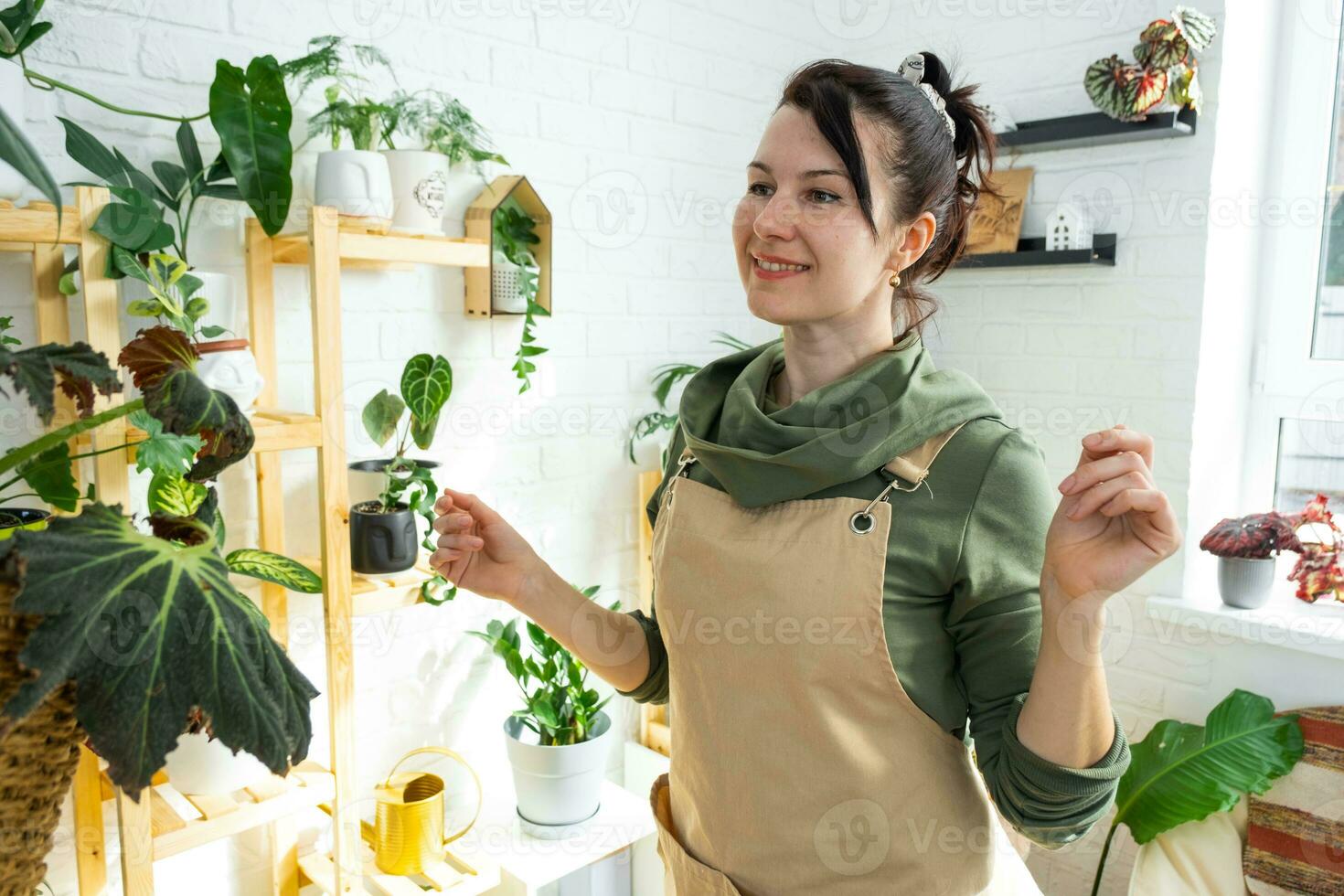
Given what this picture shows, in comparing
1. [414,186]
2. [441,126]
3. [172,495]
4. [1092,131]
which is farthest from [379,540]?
[1092,131]

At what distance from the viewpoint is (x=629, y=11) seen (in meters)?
2.13

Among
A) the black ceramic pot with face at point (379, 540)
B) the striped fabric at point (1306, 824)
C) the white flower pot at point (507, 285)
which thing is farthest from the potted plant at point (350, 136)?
the striped fabric at point (1306, 824)

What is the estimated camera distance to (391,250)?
61.1 inches

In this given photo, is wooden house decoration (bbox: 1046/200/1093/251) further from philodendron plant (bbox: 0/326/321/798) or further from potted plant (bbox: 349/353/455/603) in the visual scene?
philodendron plant (bbox: 0/326/321/798)

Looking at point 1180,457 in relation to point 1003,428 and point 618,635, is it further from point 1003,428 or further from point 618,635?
point 618,635

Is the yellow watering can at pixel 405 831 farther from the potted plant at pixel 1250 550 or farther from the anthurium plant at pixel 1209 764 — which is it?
the potted plant at pixel 1250 550

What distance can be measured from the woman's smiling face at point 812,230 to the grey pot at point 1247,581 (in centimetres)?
133

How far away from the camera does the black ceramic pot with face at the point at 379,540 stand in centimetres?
159

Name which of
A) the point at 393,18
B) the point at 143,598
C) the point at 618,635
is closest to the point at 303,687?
the point at 143,598

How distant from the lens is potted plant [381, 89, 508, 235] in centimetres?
161

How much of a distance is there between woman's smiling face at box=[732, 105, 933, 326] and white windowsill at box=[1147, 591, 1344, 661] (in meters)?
1.33

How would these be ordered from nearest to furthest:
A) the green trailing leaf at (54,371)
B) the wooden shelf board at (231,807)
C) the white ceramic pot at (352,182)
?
the green trailing leaf at (54,371), the wooden shelf board at (231,807), the white ceramic pot at (352,182)
